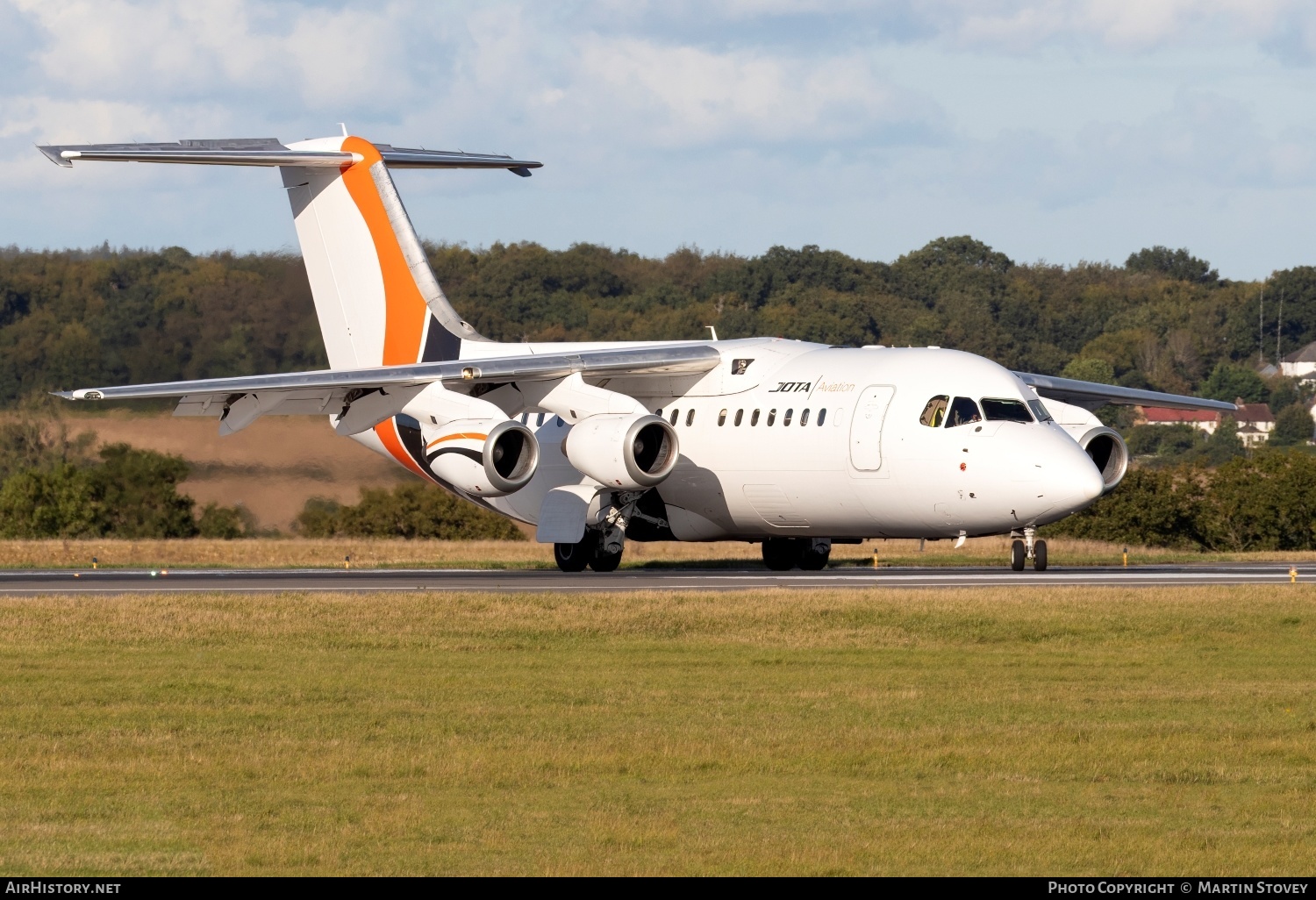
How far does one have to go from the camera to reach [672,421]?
2736 cm

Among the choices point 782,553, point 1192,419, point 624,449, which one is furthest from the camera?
point 1192,419

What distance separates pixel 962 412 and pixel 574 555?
708 centimetres

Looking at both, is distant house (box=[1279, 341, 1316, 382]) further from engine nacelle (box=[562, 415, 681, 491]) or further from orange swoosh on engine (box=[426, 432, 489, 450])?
orange swoosh on engine (box=[426, 432, 489, 450])

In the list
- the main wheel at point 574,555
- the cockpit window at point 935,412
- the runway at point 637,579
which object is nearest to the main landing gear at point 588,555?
the main wheel at point 574,555

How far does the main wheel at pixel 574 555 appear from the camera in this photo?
91.1 ft

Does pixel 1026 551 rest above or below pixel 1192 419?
below

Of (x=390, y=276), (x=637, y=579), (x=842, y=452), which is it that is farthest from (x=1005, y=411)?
(x=390, y=276)

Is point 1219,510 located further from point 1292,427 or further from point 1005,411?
point 1292,427

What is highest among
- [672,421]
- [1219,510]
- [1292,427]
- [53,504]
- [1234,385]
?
[1234,385]

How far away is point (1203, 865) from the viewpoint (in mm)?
7840

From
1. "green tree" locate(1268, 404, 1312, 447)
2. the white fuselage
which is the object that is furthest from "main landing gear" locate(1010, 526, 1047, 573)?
"green tree" locate(1268, 404, 1312, 447)

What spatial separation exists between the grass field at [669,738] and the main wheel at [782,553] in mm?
9237

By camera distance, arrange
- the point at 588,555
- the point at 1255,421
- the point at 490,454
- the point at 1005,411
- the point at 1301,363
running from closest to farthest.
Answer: the point at 1005,411, the point at 490,454, the point at 588,555, the point at 1255,421, the point at 1301,363

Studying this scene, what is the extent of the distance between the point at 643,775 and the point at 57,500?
32596 millimetres
